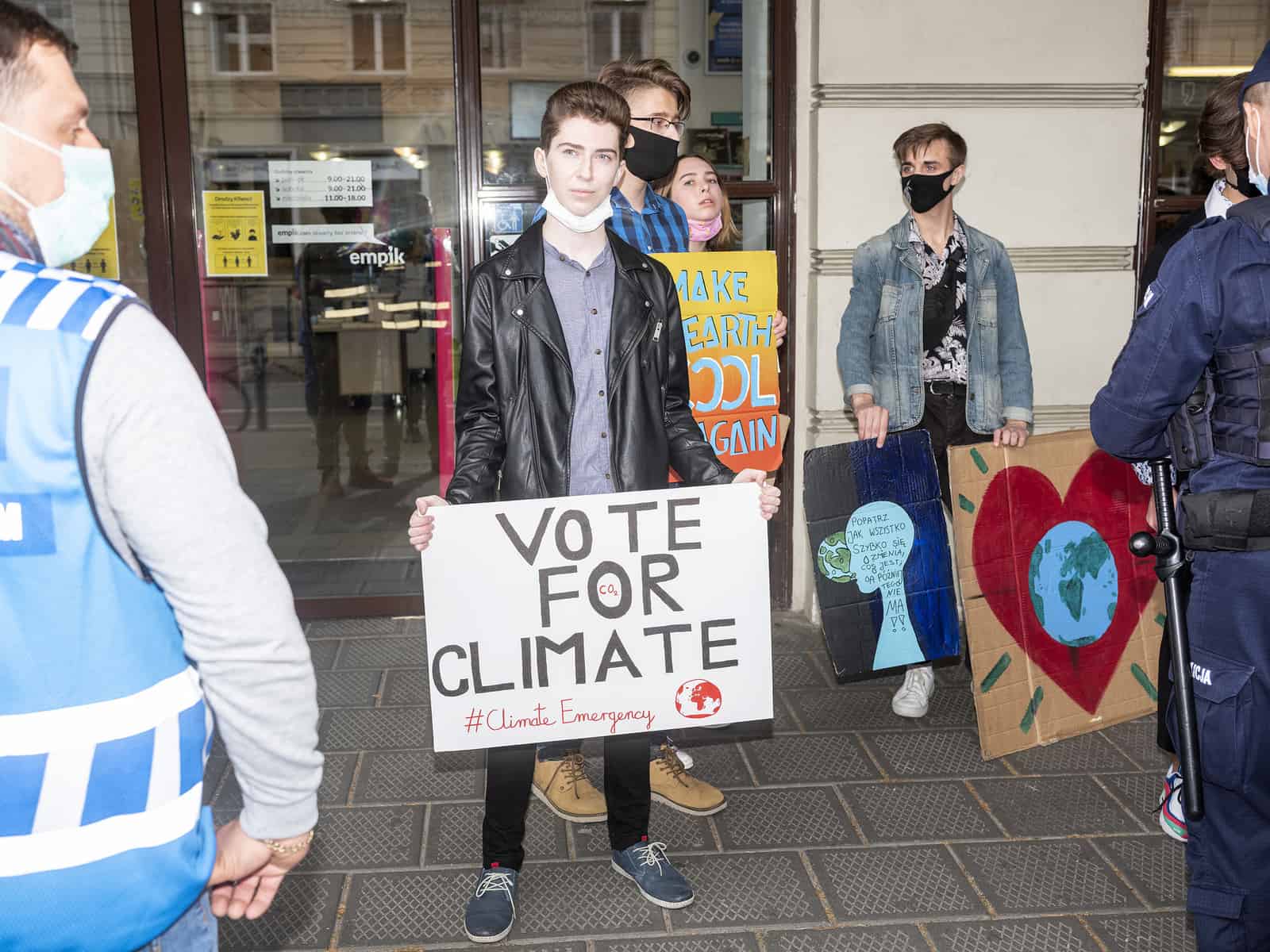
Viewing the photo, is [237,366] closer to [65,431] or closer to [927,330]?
[927,330]

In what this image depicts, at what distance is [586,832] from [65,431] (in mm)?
2746

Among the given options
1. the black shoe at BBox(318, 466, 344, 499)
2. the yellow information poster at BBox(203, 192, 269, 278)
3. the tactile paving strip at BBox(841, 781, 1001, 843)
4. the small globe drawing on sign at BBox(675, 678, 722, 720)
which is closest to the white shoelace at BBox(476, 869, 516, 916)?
the small globe drawing on sign at BBox(675, 678, 722, 720)

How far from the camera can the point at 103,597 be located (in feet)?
4.56

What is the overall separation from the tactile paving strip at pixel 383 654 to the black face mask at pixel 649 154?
249cm

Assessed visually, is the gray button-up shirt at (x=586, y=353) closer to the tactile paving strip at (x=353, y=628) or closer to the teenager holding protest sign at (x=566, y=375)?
the teenager holding protest sign at (x=566, y=375)

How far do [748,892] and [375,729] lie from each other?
1.83 metres

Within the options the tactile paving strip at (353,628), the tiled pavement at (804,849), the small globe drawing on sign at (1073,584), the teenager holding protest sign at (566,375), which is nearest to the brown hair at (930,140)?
the small globe drawing on sign at (1073,584)

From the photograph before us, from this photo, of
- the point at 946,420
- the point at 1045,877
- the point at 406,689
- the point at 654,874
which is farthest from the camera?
the point at 406,689

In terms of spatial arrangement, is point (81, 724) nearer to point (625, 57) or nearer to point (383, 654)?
point (383, 654)

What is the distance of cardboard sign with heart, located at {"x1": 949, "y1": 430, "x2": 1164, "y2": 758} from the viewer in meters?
4.30

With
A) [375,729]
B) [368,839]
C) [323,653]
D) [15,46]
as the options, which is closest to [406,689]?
[375,729]

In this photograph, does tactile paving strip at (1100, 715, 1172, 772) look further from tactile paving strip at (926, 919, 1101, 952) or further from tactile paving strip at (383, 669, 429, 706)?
tactile paving strip at (383, 669, 429, 706)

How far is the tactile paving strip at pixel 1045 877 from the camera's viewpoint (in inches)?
130

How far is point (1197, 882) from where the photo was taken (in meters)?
2.51
